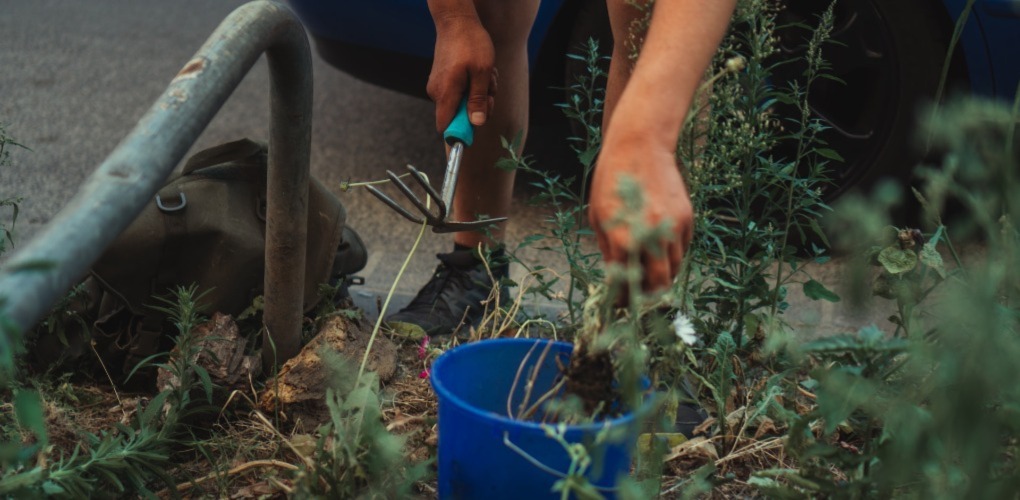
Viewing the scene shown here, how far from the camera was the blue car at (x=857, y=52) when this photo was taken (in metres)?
3.09

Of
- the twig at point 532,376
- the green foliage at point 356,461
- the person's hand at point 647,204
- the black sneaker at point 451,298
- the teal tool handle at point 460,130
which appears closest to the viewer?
the person's hand at point 647,204

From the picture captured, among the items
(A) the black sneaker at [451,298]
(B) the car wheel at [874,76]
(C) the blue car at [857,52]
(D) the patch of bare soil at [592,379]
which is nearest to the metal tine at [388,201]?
(D) the patch of bare soil at [592,379]

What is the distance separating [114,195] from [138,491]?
0.80 m

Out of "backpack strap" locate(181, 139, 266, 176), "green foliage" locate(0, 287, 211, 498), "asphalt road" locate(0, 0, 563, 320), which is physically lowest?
"asphalt road" locate(0, 0, 563, 320)

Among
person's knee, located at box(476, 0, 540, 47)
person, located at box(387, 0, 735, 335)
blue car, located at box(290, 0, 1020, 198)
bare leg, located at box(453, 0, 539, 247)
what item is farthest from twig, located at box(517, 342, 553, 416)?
blue car, located at box(290, 0, 1020, 198)

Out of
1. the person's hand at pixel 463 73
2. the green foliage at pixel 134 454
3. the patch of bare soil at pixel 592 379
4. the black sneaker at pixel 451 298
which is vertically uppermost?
the person's hand at pixel 463 73

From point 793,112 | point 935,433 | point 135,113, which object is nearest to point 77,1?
point 135,113

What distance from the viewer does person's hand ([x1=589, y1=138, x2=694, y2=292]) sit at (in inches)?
51.5

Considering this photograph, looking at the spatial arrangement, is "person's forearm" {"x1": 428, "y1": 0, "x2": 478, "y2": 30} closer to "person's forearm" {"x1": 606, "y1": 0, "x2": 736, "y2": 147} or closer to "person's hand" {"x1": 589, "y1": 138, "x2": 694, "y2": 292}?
"person's forearm" {"x1": 606, "y1": 0, "x2": 736, "y2": 147}

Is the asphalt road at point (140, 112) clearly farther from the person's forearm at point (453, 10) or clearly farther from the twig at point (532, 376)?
the twig at point (532, 376)

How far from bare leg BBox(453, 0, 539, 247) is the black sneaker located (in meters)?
0.07

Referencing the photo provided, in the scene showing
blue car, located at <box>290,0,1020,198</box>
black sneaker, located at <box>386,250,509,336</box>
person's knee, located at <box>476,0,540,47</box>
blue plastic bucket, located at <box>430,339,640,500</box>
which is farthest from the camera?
blue car, located at <box>290,0,1020,198</box>

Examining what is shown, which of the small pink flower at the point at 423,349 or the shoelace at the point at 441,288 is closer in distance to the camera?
the small pink flower at the point at 423,349

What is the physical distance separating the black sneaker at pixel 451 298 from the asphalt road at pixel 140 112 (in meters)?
0.29
